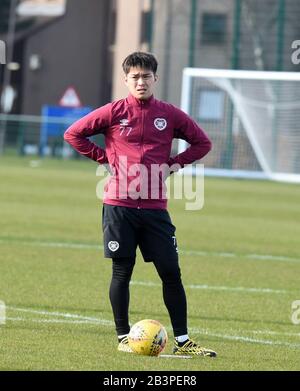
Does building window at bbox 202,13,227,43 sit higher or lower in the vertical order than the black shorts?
higher

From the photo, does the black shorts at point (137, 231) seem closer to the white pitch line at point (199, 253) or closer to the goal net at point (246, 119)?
the white pitch line at point (199, 253)

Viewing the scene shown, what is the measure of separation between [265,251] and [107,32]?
36.9 m

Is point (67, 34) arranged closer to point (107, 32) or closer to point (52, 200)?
point (107, 32)

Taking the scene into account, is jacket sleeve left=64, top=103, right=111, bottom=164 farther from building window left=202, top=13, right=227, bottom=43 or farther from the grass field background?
building window left=202, top=13, right=227, bottom=43

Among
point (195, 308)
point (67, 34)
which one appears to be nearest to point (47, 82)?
point (67, 34)

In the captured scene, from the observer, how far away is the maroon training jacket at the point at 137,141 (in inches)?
338

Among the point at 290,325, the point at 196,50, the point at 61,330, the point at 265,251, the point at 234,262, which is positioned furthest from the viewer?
the point at 196,50

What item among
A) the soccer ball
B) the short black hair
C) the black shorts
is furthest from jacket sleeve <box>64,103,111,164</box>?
the soccer ball

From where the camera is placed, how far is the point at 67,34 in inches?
2025

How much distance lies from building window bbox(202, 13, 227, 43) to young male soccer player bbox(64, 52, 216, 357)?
86.9 ft

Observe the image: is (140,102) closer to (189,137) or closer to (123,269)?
(189,137)

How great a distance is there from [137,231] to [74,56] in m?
43.3

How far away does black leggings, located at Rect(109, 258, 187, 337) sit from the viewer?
856 cm

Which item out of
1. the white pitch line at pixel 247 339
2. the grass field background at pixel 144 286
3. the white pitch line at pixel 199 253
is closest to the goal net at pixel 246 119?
the grass field background at pixel 144 286
